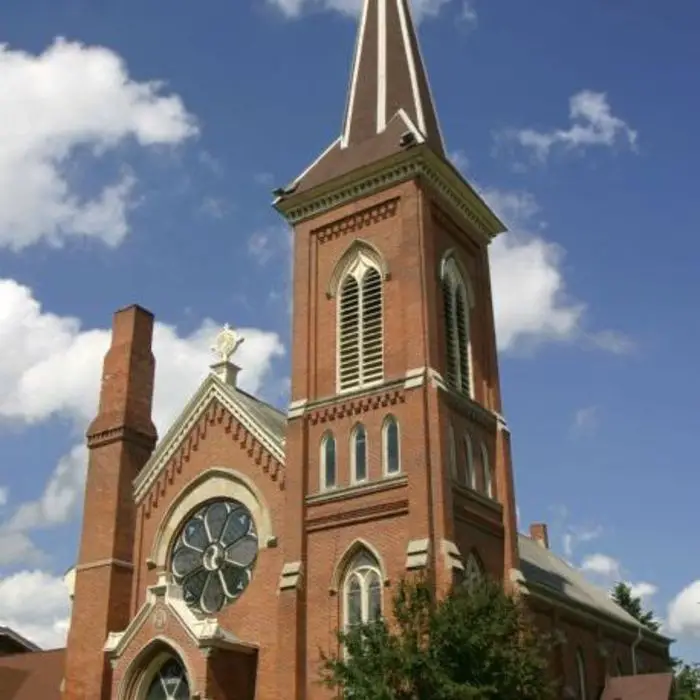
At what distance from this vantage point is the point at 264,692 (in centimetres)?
2339

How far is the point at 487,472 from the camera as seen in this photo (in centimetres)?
2603

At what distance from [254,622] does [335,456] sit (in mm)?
4330

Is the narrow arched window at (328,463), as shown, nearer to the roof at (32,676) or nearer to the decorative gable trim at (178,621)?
the decorative gable trim at (178,621)

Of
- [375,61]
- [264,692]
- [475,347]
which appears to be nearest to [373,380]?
A: [475,347]

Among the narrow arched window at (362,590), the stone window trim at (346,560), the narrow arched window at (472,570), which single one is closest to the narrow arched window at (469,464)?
the narrow arched window at (472,570)

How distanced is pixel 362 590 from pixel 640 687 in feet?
36.7

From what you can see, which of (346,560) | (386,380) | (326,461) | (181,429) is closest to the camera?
(346,560)

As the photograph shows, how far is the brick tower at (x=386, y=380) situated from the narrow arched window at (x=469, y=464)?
0.17ft

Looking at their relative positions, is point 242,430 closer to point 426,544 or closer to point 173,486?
point 173,486

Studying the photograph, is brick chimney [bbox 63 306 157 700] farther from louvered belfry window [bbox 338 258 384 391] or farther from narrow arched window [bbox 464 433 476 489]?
narrow arched window [bbox 464 433 476 489]

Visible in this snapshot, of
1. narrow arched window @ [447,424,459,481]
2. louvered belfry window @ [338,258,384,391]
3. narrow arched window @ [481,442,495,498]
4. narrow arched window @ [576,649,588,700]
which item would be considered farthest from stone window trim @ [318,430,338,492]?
narrow arched window @ [576,649,588,700]

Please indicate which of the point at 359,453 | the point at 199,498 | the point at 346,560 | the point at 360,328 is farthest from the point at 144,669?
the point at 360,328

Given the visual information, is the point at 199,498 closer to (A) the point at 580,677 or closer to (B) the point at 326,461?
(B) the point at 326,461

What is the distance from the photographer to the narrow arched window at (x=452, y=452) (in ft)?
78.5
